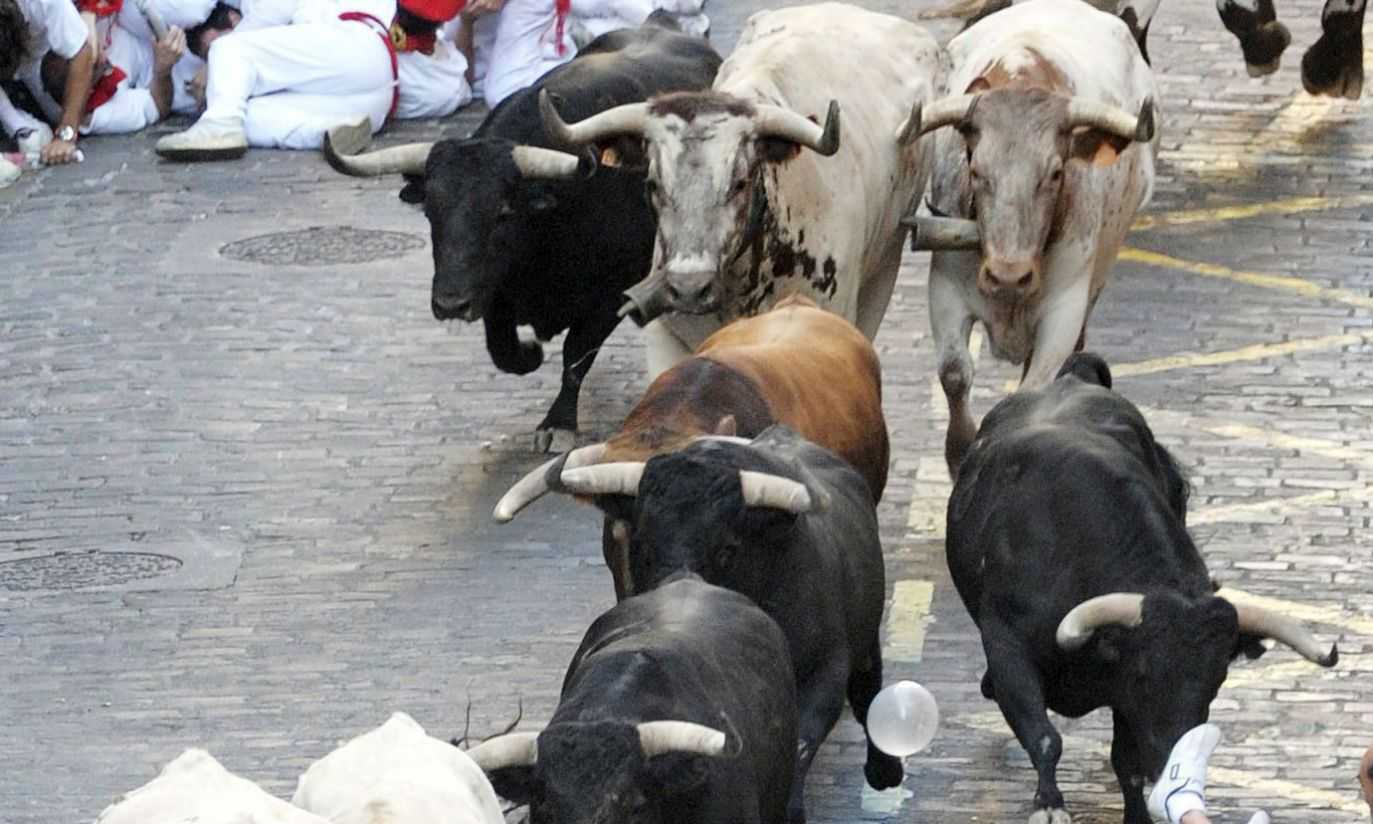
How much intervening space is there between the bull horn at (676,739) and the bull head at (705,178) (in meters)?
4.30

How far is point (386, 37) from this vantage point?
2028 centimetres

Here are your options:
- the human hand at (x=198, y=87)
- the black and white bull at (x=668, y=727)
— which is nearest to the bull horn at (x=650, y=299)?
the black and white bull at (x=668, y=727)

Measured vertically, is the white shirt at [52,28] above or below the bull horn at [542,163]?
below

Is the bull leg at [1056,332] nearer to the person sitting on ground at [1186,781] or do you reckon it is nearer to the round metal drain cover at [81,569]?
the round metal drain cover at [81,569]

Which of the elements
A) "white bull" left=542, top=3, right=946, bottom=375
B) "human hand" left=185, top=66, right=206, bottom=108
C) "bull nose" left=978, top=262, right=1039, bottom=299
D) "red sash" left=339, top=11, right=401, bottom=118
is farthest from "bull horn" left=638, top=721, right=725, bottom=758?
"human hand" left=185, top=66, right=206, bottom=108

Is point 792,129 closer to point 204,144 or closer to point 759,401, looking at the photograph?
point 759,401

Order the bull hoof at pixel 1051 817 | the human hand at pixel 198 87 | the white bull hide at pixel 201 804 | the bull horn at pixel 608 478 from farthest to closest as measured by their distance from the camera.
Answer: the human hand at pixel 198 87
the bull horn at pixel 608 478
the bull hoof at pixel 1051 817
the white bull hide at pixel 201 804

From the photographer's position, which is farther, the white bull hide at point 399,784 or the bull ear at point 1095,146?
the bull ear at point 1095,146

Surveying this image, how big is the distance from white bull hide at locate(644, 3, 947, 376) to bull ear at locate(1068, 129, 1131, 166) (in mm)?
959

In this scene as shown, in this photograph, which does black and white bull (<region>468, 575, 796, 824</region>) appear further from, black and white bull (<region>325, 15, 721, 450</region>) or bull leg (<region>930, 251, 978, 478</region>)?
black and white bull (<region>325, 15, 721, 450</region>)

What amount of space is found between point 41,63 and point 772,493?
11513 mm

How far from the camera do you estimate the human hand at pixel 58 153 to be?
19406 millimetres

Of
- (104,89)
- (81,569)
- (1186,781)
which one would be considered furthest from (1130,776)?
(104,89)

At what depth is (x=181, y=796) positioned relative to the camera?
23.5 feet
